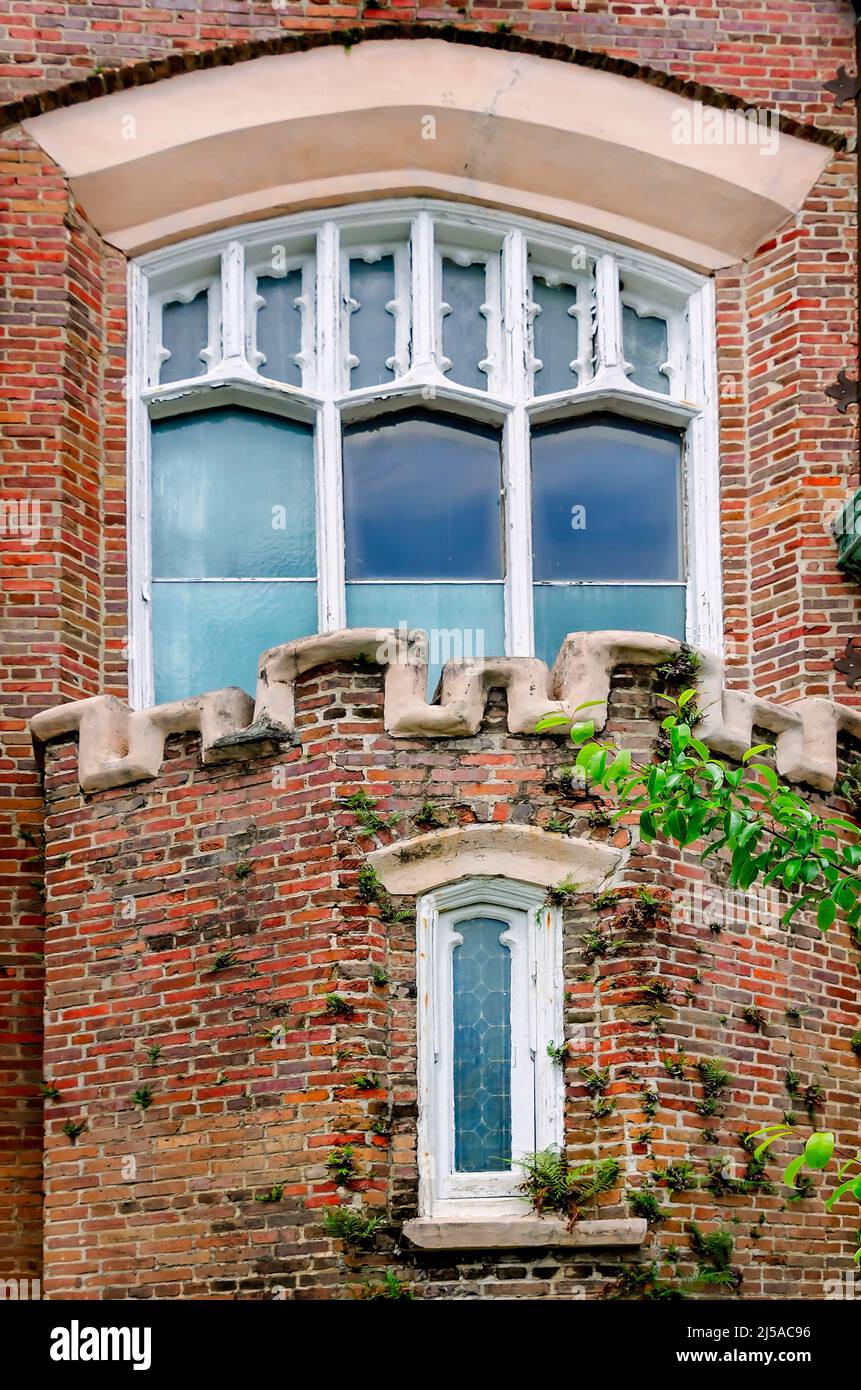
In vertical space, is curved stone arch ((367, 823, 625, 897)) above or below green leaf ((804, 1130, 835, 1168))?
above

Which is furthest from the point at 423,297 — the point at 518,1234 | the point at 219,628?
the point at 518,1234

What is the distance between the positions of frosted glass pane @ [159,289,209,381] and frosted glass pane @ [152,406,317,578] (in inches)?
10.0

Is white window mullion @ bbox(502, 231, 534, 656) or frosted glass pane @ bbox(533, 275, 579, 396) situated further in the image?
frosted glass pane @ bbox(533, 275, 579, 396)

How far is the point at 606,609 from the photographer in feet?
47.2

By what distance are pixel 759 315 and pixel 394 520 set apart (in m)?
2.39

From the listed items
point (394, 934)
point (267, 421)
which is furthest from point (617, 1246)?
point (267, 421)

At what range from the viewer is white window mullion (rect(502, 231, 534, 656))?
14.2 m

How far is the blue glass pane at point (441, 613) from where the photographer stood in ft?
46.6

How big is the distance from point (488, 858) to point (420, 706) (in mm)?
764

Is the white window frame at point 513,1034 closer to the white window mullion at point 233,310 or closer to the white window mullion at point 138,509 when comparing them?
the white window mullion at point 138,509

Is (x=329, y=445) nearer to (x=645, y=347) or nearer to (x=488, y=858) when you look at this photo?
(x=645, y=347)

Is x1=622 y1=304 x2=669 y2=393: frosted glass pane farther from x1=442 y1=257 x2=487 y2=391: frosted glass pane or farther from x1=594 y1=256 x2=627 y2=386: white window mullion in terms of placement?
x1=442 y1=257 x2=487 y2=391: frosted glass pane

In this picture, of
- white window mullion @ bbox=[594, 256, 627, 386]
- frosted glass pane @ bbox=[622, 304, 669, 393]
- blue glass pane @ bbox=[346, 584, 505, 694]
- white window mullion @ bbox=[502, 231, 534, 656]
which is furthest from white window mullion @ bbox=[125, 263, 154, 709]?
frosted glass pane @ bbox=[622, 304, 669, 393]
